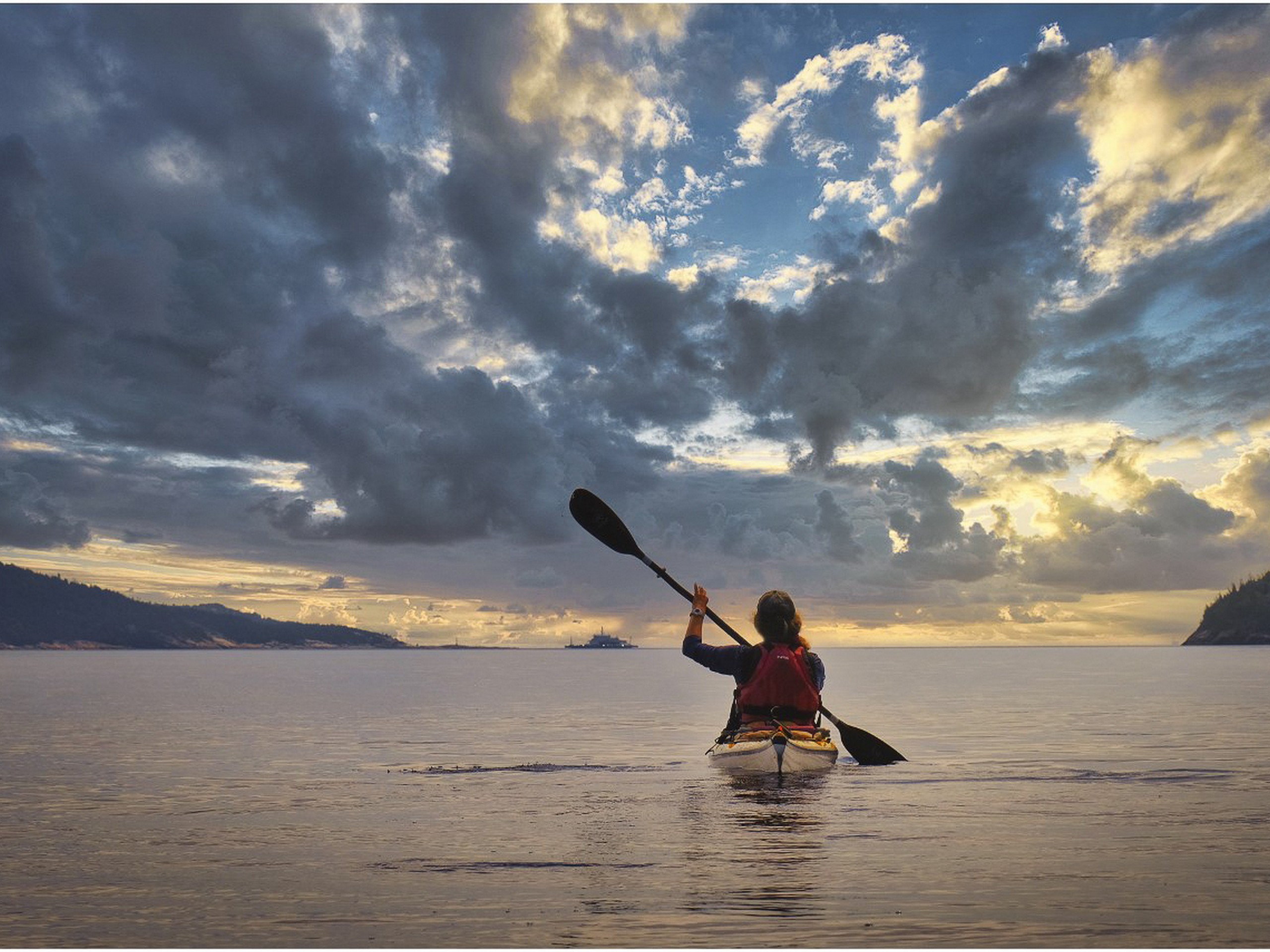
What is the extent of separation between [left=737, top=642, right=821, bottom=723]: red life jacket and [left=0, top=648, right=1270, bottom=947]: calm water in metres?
1.48

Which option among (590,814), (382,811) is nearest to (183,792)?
(382,811)

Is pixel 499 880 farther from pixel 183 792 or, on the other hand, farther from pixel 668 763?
pixel 668 763

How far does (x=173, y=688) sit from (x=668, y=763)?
248ft

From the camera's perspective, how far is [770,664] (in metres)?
21.1

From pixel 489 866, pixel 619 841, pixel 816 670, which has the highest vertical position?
pixel 816 670

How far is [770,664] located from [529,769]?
828 cm

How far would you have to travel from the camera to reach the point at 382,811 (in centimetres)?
1888

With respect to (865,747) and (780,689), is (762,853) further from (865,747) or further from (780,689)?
(865,747)

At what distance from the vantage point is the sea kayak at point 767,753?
21.4 meters

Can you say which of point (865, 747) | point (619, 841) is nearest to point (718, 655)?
point (619, 841)

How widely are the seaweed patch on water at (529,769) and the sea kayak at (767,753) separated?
4.52 m

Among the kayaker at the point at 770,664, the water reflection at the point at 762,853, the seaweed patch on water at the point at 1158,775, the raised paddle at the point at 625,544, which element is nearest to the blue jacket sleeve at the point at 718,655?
the kayaker at the point at 770,664

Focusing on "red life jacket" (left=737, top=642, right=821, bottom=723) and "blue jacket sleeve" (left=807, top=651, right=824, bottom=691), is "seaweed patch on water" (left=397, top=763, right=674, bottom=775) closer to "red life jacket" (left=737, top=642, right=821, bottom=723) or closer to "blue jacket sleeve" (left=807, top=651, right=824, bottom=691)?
"red life jacket" (left=737, top=642, right=821, bottom=723)

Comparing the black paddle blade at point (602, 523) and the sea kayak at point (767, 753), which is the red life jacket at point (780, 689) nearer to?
the sea kayak at point (767, 753)
